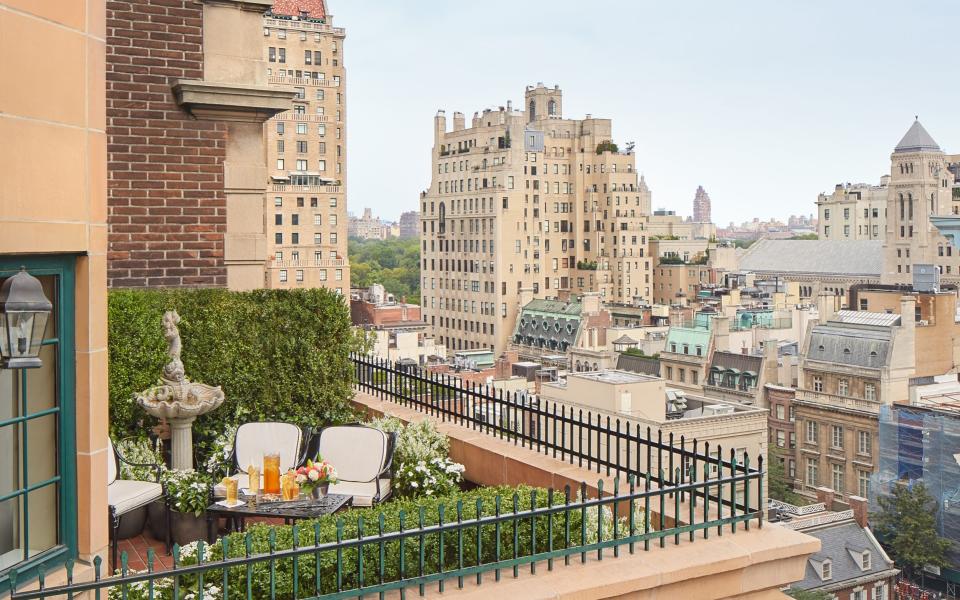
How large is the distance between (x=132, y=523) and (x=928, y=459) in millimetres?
54164

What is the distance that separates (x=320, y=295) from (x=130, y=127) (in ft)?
A: 9.30

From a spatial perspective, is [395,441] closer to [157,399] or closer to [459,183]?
[157,399]

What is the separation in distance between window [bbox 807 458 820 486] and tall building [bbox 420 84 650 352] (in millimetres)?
56338

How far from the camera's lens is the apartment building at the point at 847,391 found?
61.0 meters

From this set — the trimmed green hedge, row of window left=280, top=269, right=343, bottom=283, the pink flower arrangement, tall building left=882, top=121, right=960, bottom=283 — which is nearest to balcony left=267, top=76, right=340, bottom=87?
row of window left=280, top=269, right=343, bottom=283

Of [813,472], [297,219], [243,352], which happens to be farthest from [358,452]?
[297,219]

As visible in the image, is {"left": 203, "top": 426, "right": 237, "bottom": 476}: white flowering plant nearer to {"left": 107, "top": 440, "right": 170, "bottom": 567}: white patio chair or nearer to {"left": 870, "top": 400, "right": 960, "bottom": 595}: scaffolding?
{"left": 107, "top": 440, "right": 170, "bottom": 567}: white patio chair

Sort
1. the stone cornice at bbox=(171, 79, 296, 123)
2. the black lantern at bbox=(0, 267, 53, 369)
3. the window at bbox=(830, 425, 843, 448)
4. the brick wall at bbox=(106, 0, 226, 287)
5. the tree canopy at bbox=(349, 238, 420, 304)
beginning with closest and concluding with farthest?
the black lantern at bbox=(0, 267, 53, 369), the brick wall at bbox=(106, 0, 226, 287), the stone cornice at bbox=(171, 79, 296, 123), the window at bbox=(830, 425, 843, 448), the tree canopy at bbox=(349, 238, 420, 304)

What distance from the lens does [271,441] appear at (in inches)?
408

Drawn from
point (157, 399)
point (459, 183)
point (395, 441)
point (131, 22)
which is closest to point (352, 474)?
point (395, 441)

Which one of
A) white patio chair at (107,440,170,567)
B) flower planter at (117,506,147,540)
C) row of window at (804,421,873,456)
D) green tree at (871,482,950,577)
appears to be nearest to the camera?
white patio chair at (107,440,170,567)

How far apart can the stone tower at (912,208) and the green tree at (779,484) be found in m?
91.9

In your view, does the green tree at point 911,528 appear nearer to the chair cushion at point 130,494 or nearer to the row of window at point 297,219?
the row of window at point 297,219

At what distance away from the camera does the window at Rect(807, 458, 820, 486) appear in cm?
6156
